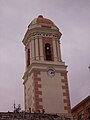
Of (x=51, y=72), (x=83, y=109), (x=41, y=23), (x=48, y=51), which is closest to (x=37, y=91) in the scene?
(x=51, y=72)

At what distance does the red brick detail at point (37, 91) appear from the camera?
40.5 metres

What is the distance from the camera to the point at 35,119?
2962cm

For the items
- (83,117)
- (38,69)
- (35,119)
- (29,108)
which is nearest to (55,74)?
(38,69)

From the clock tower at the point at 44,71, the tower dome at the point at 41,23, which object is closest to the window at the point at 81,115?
the clock tower at the point at 44,71

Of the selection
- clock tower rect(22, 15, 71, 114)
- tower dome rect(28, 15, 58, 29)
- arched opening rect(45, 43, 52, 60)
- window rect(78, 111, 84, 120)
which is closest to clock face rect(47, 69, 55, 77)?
clock tower rect(22, 15, 71, 114)

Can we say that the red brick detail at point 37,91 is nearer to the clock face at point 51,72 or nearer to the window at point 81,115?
the clock face at point 51,72

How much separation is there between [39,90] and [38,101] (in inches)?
58.6

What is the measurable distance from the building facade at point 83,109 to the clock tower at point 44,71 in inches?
208

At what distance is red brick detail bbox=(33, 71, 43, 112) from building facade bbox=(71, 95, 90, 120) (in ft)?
26.0

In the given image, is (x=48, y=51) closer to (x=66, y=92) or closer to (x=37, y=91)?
(x=66, y=92)

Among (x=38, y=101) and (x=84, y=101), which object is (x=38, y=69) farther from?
(x=84, y=101)

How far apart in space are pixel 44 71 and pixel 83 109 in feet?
30.1

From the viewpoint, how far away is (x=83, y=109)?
4809cm

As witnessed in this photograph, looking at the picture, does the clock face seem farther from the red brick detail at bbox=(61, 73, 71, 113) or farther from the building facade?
the building facade
